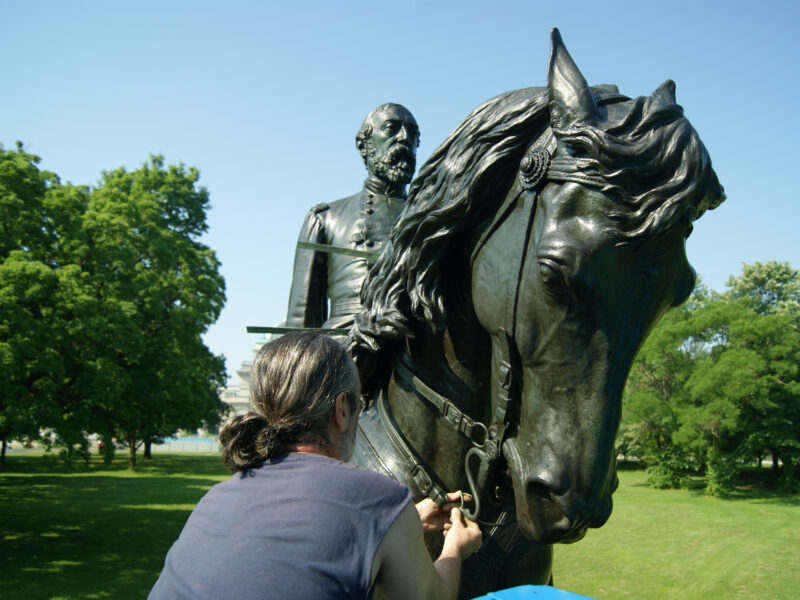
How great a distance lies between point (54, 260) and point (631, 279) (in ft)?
51.8

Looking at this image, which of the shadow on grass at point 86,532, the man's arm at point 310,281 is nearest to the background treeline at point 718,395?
the shadow on grass at point 86,532

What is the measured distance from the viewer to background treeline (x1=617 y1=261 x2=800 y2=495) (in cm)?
2847

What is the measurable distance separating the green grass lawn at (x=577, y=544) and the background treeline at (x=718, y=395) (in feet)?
7.97

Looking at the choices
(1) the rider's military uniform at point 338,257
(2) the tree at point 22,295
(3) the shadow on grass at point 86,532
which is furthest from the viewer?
(3) the shadow on grass at point 86,532

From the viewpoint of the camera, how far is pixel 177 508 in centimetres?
2230

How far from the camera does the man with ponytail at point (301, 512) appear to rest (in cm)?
122

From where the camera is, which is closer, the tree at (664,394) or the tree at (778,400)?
the tree at (778,400)

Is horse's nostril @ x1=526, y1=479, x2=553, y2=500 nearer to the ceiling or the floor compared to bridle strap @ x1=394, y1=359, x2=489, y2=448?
nearer to the floor

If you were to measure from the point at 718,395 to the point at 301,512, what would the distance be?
105 ft

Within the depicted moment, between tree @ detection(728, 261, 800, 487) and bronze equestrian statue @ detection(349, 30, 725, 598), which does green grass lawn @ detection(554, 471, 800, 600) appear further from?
bronze equestrian statue @ detection(349, 30, 725, 598)

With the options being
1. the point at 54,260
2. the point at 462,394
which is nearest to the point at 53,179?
the point at 54,260

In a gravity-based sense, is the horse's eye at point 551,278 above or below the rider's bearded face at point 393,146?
below

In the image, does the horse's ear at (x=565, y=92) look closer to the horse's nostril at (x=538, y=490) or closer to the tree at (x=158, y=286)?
the horse's nostril at (x=538, y=490)

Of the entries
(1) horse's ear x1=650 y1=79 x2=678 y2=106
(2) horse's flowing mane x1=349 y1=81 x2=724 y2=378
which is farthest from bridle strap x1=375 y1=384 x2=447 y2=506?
(1) horse's ear x1=650 y1=79 x2=678 y2=106
